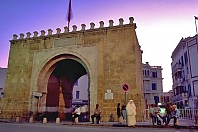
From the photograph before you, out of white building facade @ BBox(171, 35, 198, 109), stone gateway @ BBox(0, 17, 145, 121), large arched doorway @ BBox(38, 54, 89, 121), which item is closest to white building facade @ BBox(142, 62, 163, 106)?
white building facade @ BBox(171, 35, 198, 109)

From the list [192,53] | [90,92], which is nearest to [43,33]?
[90,92]

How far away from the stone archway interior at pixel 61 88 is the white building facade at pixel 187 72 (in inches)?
585

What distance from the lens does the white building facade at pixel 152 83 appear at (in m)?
35.4

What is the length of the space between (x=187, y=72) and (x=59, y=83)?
18272 mm

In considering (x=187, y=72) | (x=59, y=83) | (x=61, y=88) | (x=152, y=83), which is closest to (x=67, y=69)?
(x=59, y=83)

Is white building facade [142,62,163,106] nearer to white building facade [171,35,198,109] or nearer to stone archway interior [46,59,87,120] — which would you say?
white building facade [171,35,198,109]

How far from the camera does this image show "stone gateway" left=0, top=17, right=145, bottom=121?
40.2ft

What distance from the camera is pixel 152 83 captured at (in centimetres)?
3603

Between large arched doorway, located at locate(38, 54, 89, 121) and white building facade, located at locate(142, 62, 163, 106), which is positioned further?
white building facade, located at locate(142, 62, 163, 106)

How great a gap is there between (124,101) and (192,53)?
16.6 meters

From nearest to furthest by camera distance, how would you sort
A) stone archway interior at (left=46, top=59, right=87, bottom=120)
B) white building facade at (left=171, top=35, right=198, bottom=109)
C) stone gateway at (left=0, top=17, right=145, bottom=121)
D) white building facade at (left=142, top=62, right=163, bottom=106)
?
1. stone gateway at (left=0, top=17, right=145, bottom=121)
2. stone archway interior at (left=46, top=59, right=87, bottom=120)
3. white building facade at (left=171, top=35, right=198, bottom=109)
4. white building facade at (left=142, top=62, right=163, bottom=106)

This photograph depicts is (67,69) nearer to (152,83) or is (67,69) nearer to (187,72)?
(187,72)

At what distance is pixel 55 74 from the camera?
1572 cm

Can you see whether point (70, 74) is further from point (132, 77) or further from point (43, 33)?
point (132, 77)
